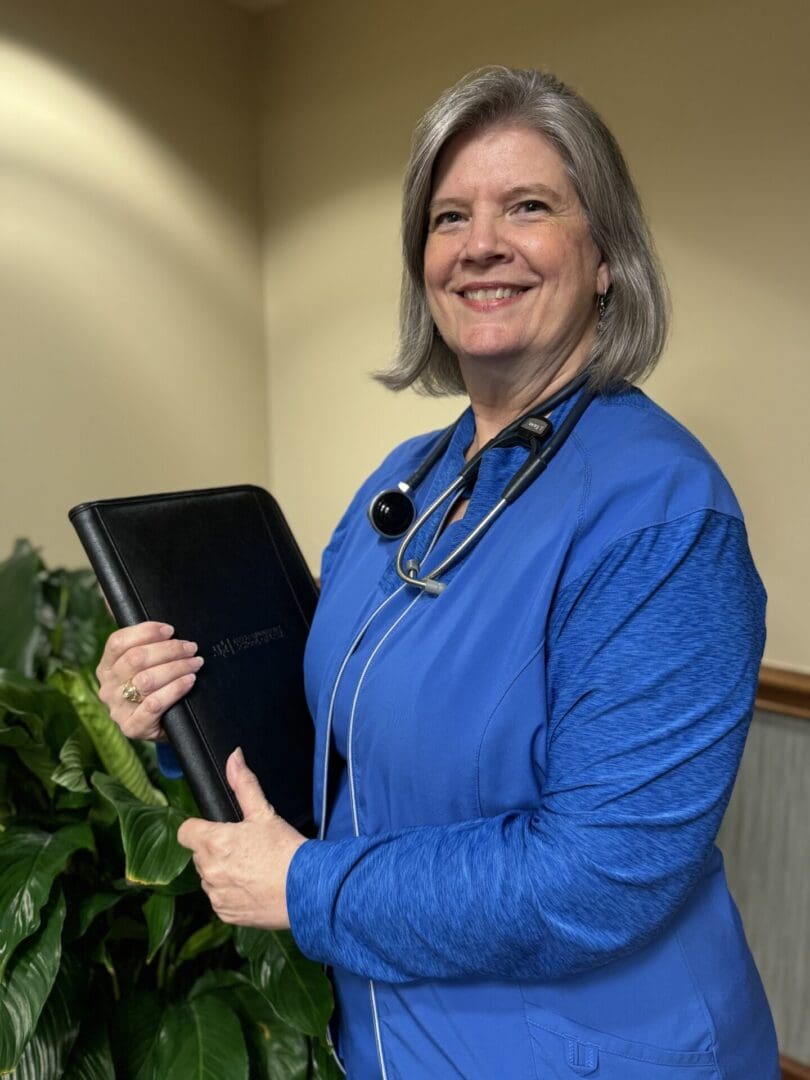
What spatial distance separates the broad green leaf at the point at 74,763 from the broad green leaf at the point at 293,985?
349mm

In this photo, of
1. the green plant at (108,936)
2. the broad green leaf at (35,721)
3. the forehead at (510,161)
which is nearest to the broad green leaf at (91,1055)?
the green plant at (108,936)

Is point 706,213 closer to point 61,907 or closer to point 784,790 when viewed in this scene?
point 784,790

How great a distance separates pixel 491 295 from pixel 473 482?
176mm

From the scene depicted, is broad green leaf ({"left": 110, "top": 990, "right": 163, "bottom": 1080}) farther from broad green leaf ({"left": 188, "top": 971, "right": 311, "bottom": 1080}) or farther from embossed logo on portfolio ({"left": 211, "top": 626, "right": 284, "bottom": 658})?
embossed logo on portfolio ({"left": 211, "top": 626, "right": 284, "bottom": 658})

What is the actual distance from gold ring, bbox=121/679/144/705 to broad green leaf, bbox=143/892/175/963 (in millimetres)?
397

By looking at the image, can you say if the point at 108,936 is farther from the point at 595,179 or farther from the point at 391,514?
the point at 595,179

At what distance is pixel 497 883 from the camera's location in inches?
25.2

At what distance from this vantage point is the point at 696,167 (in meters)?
1.44

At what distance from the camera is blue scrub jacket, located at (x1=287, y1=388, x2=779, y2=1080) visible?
0.62 meters

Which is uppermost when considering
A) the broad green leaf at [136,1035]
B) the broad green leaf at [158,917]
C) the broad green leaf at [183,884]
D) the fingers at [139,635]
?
the fingers at [139,635]

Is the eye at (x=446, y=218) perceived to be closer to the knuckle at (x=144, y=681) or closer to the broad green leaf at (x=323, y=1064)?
the knuckle at (x=144, y=681)

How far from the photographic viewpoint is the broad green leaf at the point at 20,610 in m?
1.48

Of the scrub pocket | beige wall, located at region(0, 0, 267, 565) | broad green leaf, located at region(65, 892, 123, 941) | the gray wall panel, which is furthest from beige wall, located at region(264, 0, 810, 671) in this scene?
broad green leaf, located at region(65, 892, 123, 941)

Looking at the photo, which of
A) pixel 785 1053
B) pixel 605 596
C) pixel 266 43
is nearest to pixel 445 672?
pixel 605 596
